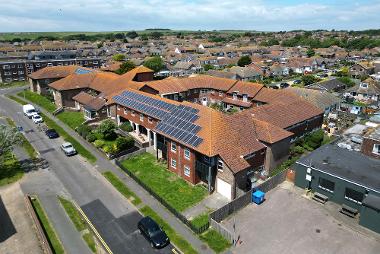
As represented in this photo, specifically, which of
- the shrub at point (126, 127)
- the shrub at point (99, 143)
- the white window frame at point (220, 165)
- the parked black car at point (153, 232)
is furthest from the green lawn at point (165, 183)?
the shrub at point (126, 127)

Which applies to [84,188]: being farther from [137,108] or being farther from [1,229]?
[137,108]

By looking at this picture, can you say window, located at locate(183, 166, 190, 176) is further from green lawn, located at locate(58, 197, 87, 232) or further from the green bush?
the green bush

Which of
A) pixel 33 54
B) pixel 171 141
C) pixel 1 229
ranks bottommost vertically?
pixel 1 229

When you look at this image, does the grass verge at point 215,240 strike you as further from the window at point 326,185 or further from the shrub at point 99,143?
the shrub at point 99,143

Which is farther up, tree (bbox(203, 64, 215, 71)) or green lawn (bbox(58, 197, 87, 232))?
tree (bbox(203, 64, 215, 71))

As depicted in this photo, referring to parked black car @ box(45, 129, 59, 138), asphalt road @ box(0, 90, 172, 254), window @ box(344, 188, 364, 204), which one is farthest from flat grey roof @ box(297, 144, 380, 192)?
parked black car @ box(45, 129, 59, 138)

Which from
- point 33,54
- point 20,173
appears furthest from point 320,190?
point 33,54
